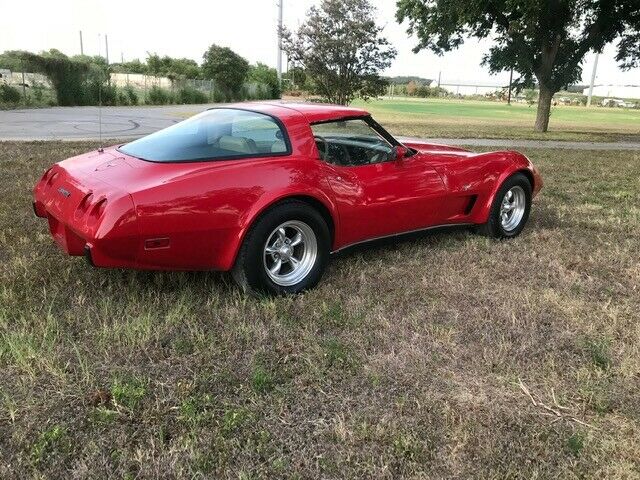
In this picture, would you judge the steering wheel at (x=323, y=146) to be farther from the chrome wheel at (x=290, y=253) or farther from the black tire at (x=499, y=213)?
the black tire at (x=499, y=213)

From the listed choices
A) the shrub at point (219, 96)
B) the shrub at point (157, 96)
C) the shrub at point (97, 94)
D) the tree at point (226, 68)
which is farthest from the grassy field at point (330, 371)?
the tree at point (226, 68)

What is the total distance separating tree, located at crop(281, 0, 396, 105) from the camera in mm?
17188

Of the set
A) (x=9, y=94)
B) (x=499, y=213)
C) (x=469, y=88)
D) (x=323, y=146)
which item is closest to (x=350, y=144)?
(x=323, y=146)

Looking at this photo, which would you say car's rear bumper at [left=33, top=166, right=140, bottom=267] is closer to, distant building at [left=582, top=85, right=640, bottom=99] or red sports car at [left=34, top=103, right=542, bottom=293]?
red sports car at [left=34, top=103, right=542, bottom=293]

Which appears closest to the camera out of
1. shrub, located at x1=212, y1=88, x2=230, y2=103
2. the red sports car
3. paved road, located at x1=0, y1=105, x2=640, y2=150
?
the red sports car

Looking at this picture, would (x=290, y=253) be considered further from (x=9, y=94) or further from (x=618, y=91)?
(x=618, y=91)

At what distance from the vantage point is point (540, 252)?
4.80 m

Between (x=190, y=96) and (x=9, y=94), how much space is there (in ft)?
42.4

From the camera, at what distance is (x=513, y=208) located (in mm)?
5312

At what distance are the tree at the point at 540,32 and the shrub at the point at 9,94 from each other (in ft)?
55.8

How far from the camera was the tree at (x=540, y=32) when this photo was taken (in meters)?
18.9

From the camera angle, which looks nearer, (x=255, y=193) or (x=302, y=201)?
(x=255, y=193)

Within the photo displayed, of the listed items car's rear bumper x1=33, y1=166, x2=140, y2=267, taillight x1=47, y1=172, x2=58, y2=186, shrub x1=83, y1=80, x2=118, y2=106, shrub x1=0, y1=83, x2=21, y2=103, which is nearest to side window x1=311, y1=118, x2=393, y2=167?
car's rear bumper x1=33, y1=166, x2=140, y2=267

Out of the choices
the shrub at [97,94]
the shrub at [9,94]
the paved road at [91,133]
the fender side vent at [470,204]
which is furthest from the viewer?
the shrub at [97,94]
